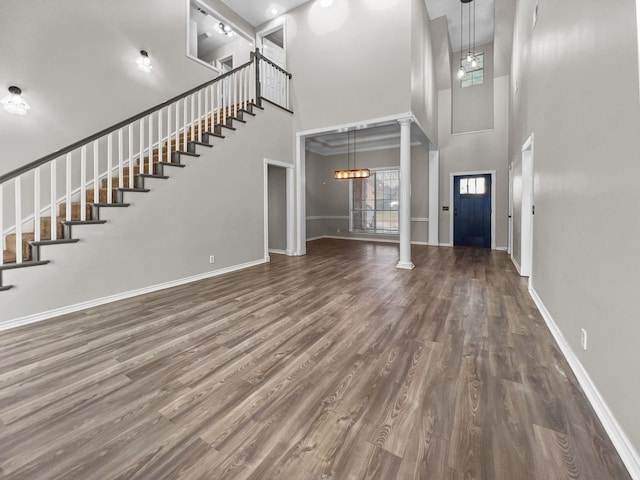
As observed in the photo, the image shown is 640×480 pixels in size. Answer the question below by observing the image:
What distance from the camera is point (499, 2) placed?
5836mm

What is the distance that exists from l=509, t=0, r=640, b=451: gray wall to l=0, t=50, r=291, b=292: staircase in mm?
4341

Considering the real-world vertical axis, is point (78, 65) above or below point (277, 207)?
above

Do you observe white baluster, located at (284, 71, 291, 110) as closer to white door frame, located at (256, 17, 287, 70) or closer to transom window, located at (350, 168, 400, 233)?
white door frame, located at (256, 17, 287, 70)

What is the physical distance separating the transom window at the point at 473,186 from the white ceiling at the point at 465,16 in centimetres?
359

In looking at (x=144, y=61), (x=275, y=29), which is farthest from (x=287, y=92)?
(x=144, y=61)

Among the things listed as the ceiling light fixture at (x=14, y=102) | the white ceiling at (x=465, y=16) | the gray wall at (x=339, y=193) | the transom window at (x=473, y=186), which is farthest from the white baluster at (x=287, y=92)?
the transom window at (x=473, y=186)

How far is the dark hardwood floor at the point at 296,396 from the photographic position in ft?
4.20

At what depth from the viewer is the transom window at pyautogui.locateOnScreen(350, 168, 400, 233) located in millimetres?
9266

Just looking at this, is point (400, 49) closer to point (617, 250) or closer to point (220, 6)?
point (220, 6)

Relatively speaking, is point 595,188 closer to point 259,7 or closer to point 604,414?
point 604,414

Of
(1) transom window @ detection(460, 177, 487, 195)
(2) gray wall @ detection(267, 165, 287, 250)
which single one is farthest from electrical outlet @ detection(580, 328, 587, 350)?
(1) transom window @ detection(460, 177, 487, 195)

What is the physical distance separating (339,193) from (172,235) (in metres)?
6.70

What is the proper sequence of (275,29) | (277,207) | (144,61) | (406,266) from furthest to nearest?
(277,207) → (275,29) → (406,266) → (144,61)

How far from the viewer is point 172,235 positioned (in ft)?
14.0
